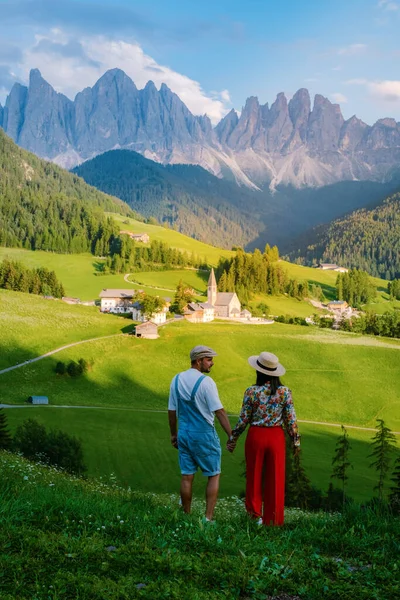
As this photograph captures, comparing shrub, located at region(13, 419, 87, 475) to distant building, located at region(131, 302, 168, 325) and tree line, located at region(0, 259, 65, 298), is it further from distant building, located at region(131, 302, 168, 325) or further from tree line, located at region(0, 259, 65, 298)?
tree line, located at region(0, 259, 65, 298)

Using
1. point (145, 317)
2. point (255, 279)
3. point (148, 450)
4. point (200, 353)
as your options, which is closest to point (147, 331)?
point (145, 317)

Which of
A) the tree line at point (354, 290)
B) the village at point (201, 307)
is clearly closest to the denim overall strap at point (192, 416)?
the village at point (201, 307)

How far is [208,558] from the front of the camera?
6.65m

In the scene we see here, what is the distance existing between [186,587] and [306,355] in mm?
81548

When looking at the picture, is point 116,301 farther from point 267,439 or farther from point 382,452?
point 267,439

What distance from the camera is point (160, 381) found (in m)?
72.2

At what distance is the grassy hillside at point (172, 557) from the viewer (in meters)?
5.79

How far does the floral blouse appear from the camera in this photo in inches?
399

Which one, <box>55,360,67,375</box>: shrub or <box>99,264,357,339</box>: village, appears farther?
<box>99,264,357,339</box>: village

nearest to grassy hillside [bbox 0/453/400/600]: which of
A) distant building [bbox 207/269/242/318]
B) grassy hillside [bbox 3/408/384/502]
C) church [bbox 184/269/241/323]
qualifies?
grassy hillside [bbox 3/408/384/502]

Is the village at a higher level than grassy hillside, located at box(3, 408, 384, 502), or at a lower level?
higher

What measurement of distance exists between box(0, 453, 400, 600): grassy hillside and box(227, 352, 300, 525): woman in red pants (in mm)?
1375

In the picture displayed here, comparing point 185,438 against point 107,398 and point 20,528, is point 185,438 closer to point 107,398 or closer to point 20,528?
point 20,528

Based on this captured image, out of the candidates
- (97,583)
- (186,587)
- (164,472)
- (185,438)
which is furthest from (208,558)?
(164,472)
